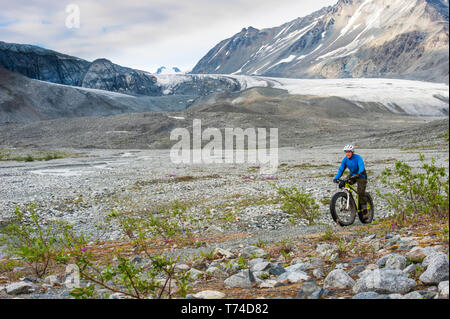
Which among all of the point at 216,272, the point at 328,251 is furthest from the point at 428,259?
the point at 216,272

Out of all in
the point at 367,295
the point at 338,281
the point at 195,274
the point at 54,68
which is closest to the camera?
the point at 367,295

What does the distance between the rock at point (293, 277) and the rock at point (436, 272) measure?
146cm

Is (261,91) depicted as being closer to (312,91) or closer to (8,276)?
(312,91)

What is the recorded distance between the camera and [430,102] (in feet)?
423

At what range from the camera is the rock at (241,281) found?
519 cm

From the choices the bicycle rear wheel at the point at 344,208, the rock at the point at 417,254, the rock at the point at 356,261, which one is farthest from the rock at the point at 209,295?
the bicycle rear wheel at the point at 344,208

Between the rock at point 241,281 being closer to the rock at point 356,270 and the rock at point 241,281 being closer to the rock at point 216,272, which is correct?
the rock at point 216,272

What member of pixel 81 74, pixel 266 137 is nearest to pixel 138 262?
Answer: pixel 266 137

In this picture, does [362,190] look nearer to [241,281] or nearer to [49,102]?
[241,281]

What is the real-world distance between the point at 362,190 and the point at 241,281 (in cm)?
581

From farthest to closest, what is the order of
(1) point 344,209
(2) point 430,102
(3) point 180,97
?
1. (3) point 180,97
2. (2) point 430,102
3. (1) point 344,209

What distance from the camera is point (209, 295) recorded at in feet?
15.3
